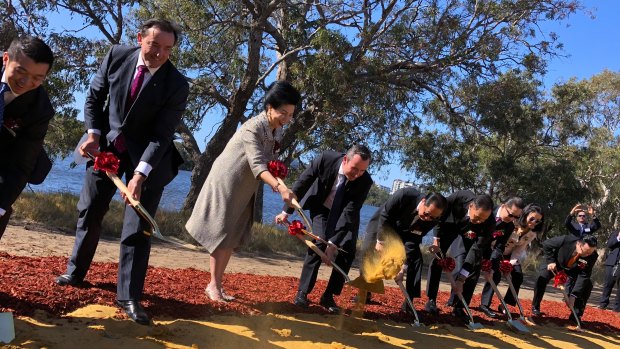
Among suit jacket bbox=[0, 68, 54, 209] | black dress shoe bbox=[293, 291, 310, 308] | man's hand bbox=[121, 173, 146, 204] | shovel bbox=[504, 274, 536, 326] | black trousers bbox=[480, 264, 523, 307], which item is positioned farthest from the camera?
black trousers bbox=[480, 264, 523, 307]

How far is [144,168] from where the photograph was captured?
407 centimetres

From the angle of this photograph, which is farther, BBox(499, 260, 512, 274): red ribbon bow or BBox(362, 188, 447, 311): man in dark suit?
BBox(499, 260, 512, 274): red ribbon bow

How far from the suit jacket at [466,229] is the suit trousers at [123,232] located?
13.2ft

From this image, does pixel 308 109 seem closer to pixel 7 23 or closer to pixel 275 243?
pixel 275 243

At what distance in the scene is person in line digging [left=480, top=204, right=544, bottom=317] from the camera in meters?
8.12

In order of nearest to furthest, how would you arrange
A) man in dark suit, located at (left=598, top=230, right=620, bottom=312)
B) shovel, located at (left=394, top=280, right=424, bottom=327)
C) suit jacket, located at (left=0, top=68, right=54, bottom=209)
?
suit jacket, located at (left=0, top=68, right=54, bottom=209) < shovel, located at (left=394, top=280, right=424, bottom=327) < man in dark suit, located at (left=598, top=230, right=620, bottom=312)

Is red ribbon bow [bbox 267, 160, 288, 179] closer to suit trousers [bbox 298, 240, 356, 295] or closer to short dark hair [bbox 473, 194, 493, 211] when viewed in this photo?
suit trousers [bbox 298, 240, 356, 295]

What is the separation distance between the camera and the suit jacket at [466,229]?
7.17 m

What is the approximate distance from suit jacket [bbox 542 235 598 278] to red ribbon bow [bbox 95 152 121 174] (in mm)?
7237

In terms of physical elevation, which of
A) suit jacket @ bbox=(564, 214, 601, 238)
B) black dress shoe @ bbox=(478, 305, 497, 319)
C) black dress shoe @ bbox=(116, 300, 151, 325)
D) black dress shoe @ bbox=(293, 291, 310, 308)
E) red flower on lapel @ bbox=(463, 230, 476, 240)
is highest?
suit jacket @ bbox=(564, 214, 601, 238)

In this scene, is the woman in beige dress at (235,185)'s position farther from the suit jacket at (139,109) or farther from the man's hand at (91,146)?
the man's hand at (91,146)

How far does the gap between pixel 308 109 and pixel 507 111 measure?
18.4 ft

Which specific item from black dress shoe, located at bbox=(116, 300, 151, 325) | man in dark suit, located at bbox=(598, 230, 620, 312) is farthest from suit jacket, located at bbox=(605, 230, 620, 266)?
black dress shoe, located at bbox=(116, 300, 151, 325)

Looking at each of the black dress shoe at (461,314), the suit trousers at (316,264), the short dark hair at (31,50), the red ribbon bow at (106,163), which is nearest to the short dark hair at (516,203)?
the black dress shoe at (461,314)
